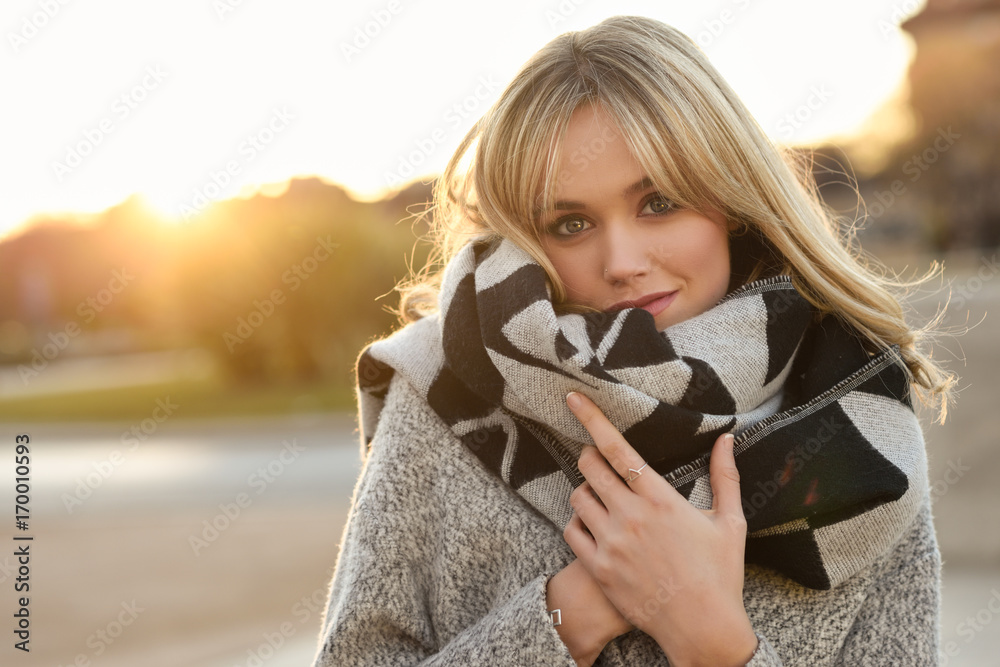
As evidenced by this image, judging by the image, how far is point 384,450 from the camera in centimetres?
159

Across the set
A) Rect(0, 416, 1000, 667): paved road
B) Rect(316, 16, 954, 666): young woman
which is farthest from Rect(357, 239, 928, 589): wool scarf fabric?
Rect(0, 416, 1000, 667): paved road

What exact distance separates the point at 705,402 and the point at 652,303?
0.76 ft

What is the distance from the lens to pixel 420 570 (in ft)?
4.99

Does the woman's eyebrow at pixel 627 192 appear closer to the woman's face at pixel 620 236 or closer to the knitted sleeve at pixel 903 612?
the woman's face at pixel 620 236

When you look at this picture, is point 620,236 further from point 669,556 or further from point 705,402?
point 669,556

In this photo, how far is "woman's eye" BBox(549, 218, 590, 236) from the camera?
1622mm

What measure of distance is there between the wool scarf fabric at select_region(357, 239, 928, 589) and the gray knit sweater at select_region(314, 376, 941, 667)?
2.2 inches

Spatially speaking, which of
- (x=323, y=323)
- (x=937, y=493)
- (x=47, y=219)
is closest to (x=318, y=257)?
(x=323, y=323)

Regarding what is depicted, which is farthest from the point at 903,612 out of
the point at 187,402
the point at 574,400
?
the point at 187,402

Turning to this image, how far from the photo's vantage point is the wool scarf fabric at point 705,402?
55.7 inches

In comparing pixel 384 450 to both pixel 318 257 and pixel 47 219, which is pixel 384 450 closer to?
pixel 318 257

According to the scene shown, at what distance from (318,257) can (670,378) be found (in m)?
17.4

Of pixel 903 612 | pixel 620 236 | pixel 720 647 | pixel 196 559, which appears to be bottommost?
pixel 903 612

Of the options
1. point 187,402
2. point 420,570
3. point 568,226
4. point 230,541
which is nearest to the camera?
point 420,570
